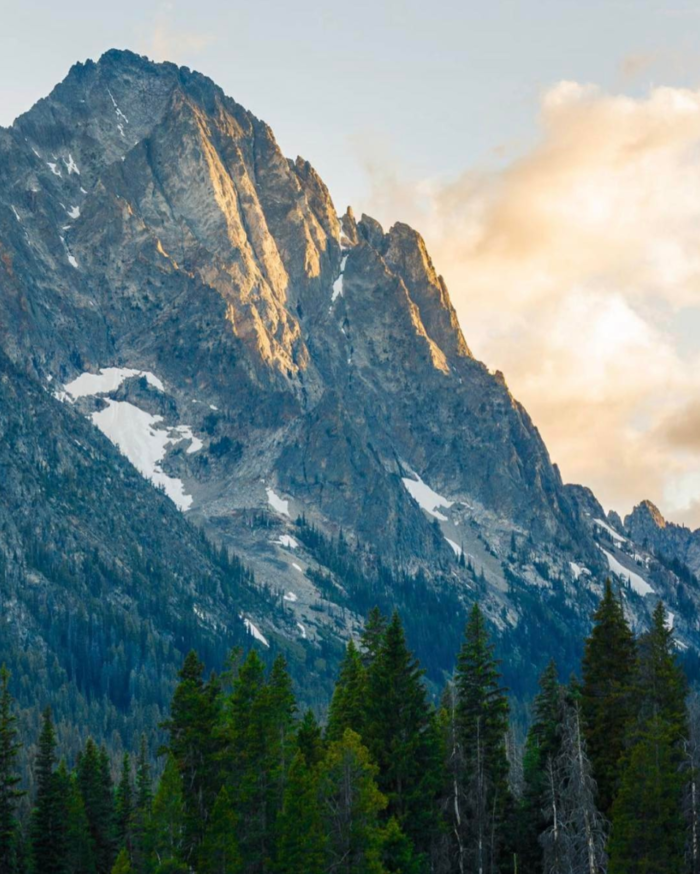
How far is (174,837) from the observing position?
67.1 meters

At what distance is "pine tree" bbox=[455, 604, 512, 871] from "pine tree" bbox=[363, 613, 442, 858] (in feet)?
7.43

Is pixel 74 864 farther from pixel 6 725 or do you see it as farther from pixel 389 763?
pixel 389 763

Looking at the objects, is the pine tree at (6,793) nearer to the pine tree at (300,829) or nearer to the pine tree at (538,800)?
the pine tree at (300,829)

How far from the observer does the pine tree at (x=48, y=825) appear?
8544 cm

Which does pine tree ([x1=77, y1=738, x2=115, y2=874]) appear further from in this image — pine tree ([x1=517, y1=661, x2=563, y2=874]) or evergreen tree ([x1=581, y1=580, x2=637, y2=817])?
evergreen tree ([x1=581, y1=580, x2=637, y2=817])

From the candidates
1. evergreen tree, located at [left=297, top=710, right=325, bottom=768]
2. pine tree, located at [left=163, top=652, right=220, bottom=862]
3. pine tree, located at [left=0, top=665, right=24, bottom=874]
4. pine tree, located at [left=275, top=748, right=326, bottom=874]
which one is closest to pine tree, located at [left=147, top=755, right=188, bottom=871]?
pine tree, located at [left=163, top=652, right=220, bottom=862]

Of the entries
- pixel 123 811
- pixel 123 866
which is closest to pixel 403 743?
pixel 123 866

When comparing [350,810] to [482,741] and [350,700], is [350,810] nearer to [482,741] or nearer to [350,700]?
[482,741]

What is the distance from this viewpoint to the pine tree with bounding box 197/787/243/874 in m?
65.6

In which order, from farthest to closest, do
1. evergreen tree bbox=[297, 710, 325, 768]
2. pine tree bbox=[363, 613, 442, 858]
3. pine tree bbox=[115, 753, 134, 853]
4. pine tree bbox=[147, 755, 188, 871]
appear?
pine tree bbox=[115, 753, 134, 853]
evergreen tree bbox=[297, 710, 325, 768]
pine tree bbox=[363, 613, 442, 858]
pine tree bbox=[147, 755, 188, 871]

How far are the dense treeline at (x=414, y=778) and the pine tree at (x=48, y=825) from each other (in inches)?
5.1

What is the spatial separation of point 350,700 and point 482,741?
769 cm

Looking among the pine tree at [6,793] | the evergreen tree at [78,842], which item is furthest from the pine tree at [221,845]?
the evergreen tree at [78,842]

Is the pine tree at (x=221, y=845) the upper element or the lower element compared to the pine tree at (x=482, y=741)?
lower
